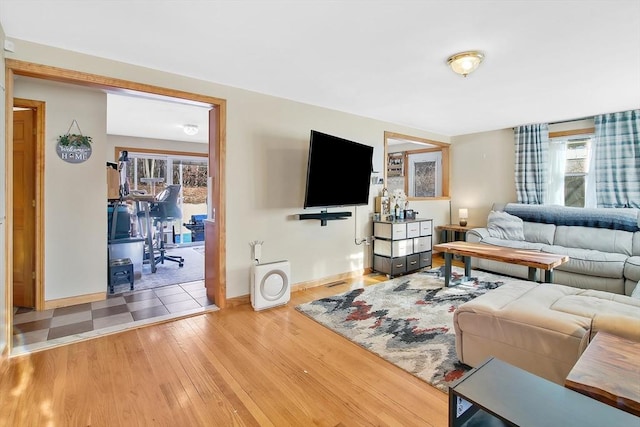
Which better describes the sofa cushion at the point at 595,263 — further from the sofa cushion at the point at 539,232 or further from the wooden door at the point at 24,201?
the wooden door at the point at 24,201

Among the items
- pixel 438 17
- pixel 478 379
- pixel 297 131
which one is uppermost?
pixel 438 17

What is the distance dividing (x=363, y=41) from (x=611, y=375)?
2343mm

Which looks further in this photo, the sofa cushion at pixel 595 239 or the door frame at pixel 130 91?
the sofa cushion at pixel 595 239

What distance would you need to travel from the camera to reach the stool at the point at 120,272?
385 cm

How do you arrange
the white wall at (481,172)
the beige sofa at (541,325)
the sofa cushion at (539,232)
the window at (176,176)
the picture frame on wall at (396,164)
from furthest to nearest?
the picture frame on wall at (396,164) → the window at (176,176) → the white wall at (481,172) → the sofa cushion at (539,232) → the beige sofa at (541,325)

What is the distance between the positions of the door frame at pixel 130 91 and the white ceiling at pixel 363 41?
0.19m

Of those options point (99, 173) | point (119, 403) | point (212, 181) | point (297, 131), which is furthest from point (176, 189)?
point (119, 403)

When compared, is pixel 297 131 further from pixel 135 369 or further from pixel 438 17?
pixel 135 369

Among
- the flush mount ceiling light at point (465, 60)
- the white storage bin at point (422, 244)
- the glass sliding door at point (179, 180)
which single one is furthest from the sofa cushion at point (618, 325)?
the glass sliding door at point (179, 180)

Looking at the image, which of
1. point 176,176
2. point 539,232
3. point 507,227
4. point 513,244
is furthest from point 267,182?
point 176,176

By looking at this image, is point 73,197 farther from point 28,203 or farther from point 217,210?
point 217,210

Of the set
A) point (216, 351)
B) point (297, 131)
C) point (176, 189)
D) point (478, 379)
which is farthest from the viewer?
point (176, 189)

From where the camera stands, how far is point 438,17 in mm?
2066

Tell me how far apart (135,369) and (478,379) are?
2.18 m
